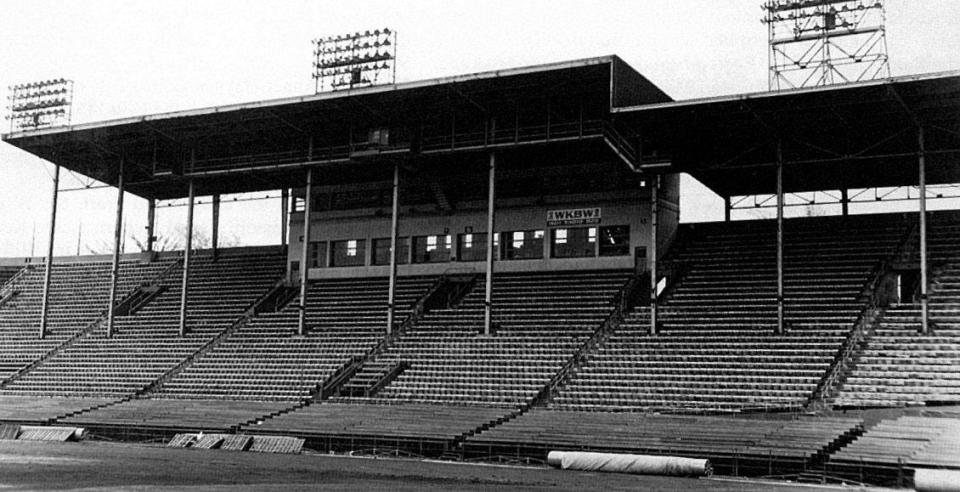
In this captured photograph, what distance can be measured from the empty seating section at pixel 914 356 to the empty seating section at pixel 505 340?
10073 millimetres

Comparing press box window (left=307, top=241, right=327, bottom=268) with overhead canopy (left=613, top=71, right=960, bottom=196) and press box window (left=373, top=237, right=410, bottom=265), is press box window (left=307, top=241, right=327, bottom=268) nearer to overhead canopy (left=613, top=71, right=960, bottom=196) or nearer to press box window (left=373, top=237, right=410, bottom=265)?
press box window (left=373, top=237, right=410, bottom=265)

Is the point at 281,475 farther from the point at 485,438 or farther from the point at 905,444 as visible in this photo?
the point at 905,444

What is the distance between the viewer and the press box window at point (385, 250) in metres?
50.4

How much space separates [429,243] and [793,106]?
19998mm

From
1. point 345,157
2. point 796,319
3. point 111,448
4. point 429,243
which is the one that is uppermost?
point 345,157

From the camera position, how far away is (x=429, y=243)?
4978cm

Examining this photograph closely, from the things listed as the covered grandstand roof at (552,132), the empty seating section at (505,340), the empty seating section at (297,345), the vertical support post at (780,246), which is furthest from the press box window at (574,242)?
the vertical support post at (780,246)

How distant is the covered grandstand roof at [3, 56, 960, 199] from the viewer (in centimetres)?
3547

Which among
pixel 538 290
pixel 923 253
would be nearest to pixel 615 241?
pixel 538 290

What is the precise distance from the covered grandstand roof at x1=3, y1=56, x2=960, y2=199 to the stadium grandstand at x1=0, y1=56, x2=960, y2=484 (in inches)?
5.5

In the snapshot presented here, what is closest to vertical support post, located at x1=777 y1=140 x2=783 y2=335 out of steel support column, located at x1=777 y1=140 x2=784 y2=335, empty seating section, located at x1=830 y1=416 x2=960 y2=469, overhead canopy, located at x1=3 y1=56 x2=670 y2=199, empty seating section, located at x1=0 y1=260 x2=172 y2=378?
steel support column, located at x1=777 y1=140 x2=784 y2=335

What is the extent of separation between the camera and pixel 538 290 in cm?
4412

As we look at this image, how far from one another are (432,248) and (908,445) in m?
27.1

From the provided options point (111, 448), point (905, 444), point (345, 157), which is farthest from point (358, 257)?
point (905, 444)
